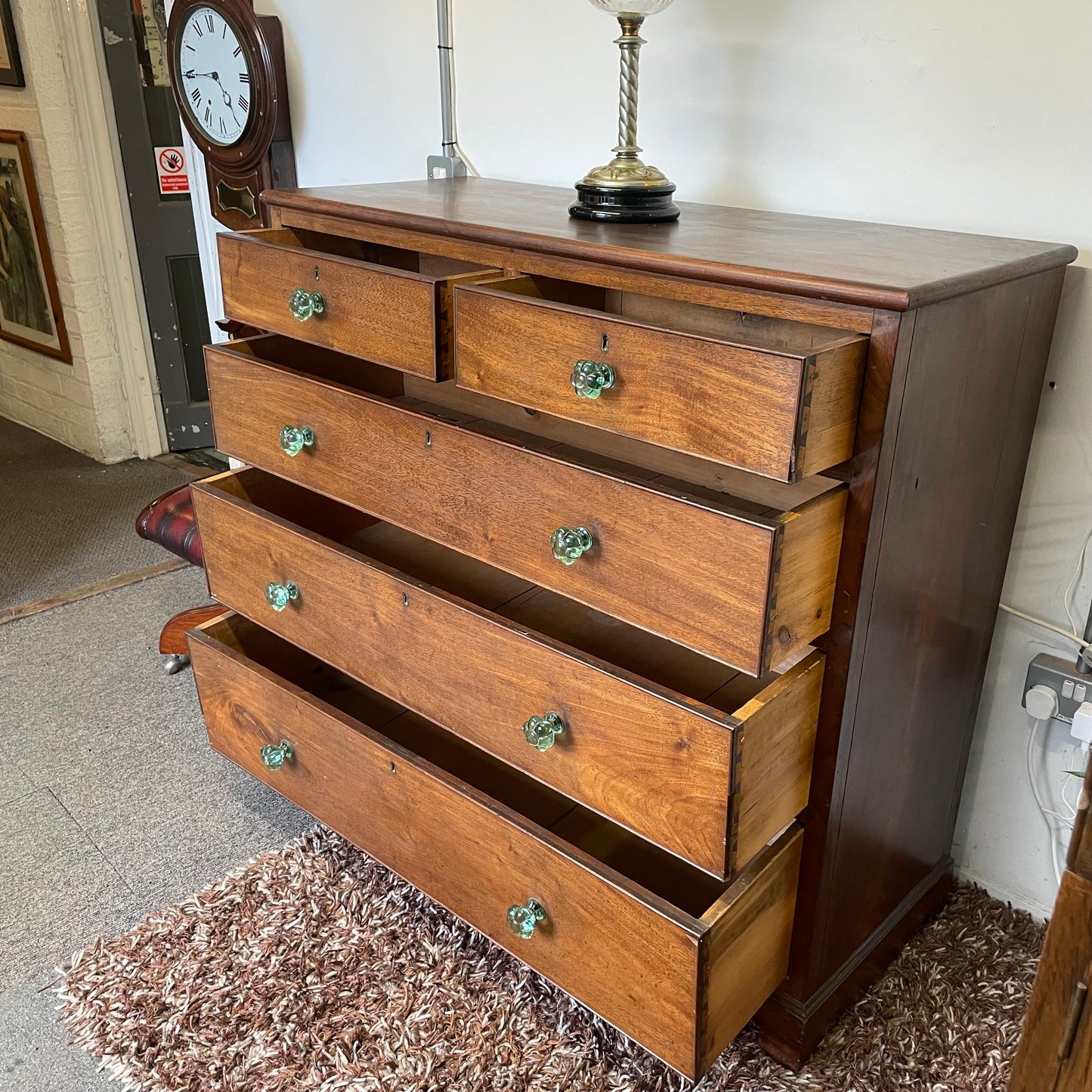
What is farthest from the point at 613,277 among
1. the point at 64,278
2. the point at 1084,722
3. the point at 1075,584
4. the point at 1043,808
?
the point at 64,278

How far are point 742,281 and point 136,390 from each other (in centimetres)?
270

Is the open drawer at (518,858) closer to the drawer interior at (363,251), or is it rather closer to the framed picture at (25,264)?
the drawer interior at (363,251)

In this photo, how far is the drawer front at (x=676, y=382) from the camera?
2.82ft

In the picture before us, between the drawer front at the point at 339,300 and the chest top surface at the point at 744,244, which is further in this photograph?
the drawer front at the point at 339,300

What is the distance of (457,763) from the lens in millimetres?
1453

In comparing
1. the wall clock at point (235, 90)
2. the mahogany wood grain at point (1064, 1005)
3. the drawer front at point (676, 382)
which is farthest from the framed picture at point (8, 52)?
the mahogany wood grain at point (1064, 1005)

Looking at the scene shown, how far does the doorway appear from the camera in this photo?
111 inches


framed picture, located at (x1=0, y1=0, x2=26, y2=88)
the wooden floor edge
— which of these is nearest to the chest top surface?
the wooden floor edge

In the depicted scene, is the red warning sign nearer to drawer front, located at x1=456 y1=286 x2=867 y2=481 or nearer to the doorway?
the doorway

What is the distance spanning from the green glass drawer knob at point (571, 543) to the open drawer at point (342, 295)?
244 mm

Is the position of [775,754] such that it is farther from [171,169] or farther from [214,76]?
[171,169]

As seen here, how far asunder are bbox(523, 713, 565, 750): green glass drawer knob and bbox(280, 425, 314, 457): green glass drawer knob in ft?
1.58

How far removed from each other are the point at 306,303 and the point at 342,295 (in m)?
0.07

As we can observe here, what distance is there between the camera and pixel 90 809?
169cm
